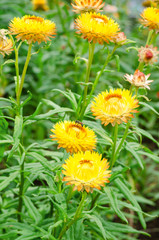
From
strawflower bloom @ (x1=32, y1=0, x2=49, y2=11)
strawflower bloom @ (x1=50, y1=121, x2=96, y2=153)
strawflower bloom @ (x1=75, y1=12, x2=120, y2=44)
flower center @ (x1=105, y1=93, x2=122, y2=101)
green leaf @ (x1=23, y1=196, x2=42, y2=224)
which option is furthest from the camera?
strawflower bloom @ (x1=32, y1=0, x2=49, y2=11)

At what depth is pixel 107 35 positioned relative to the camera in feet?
5.56

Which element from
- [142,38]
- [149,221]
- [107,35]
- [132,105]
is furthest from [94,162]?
[142,38]

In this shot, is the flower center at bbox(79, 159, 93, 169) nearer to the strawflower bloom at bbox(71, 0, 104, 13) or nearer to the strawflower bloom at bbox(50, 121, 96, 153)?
the strawflower bloom at bbox(50, 121, 96, 153)

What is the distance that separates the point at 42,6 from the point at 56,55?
1476 mm

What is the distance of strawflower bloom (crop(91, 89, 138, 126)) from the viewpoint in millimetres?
1483

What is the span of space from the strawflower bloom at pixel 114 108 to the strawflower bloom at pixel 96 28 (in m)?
0.34

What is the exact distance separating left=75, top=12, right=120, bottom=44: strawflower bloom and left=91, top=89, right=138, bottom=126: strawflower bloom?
0.34 m

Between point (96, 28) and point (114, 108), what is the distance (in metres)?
0.45

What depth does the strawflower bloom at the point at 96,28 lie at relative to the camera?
167cm

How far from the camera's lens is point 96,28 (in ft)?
5.45

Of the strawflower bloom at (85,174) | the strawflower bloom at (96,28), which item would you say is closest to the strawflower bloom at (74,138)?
the strawflower bloom at (85,174)

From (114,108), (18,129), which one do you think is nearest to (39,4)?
(18,129)

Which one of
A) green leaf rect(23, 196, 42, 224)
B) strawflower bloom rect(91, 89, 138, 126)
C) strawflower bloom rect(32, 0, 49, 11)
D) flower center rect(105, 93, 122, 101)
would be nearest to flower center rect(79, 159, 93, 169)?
strawflower bloom rect(91, 89, 138, 126)

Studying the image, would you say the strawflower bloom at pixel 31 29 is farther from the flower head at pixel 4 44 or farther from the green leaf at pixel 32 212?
the green leaf at pixel 32 212
